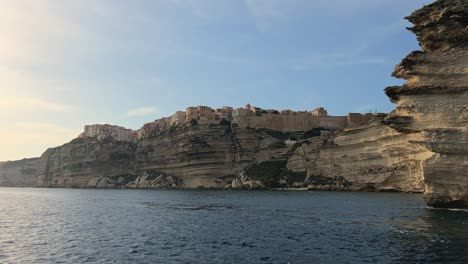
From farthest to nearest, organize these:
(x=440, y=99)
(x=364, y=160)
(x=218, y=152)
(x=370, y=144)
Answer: (x=218, y=152), (x=364, y=160), (x=370, y=144), (x=440, y=99)

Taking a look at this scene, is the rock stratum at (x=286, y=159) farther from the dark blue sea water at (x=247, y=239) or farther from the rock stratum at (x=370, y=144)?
the dark blue sea water at (x=247, y=239)

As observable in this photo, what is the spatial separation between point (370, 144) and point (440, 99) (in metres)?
68.7

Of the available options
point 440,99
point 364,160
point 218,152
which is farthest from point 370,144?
point 218,152

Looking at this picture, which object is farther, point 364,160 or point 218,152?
point 218,152

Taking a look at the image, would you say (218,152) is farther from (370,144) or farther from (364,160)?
(370,144)

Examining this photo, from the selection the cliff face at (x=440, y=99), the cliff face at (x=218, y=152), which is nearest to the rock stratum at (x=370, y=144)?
the cliff face at (x=440, y=99)

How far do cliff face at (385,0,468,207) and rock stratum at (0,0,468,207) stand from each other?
0.34 feet

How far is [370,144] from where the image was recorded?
391 feet

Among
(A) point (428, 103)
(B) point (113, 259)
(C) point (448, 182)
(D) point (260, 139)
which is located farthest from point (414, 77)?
(D) point (260, 139)

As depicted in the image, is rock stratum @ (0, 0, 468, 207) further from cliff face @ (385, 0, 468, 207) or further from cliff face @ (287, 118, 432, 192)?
cliff face @ (287, 118, 432, 192)

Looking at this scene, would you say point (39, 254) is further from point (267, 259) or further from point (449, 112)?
point (449, 112)

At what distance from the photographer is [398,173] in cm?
10838

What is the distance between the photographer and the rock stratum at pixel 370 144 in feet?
165

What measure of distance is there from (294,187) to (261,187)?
43.6 ft
